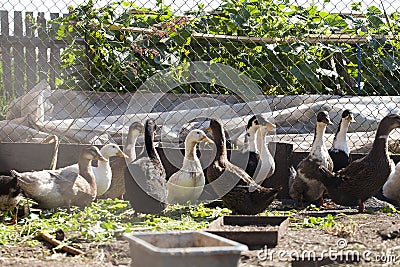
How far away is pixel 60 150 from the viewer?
Answer: 22.2 feet

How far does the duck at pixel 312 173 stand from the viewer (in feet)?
20.2

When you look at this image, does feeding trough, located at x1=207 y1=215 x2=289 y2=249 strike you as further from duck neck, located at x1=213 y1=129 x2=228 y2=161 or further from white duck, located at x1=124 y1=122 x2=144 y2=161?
white duck, located at x1=124 y1=122 x2=144 y2=161

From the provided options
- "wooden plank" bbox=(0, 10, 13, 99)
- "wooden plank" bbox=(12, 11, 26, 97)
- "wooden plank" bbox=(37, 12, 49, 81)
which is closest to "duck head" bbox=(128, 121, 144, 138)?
"wooden plank" bbox=(12, 11, 26, 97)

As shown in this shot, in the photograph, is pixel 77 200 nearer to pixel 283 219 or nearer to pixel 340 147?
pixel 283 219

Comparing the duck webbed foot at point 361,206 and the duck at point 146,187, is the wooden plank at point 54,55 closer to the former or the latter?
the duck at point 146,187

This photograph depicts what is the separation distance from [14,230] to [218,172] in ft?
5.42

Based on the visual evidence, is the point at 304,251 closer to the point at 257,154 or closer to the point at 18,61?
the point at 257,154

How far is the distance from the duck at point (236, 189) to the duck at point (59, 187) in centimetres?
98

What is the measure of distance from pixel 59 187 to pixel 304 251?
7.88ft

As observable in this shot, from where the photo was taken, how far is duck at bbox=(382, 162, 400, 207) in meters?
6.02

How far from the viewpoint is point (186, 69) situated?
8188mm

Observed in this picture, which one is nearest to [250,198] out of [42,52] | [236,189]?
[236,189]

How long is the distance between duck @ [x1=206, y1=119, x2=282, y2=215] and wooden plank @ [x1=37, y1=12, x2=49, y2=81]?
356 centimetres

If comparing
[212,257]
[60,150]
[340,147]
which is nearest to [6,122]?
[60,150]
